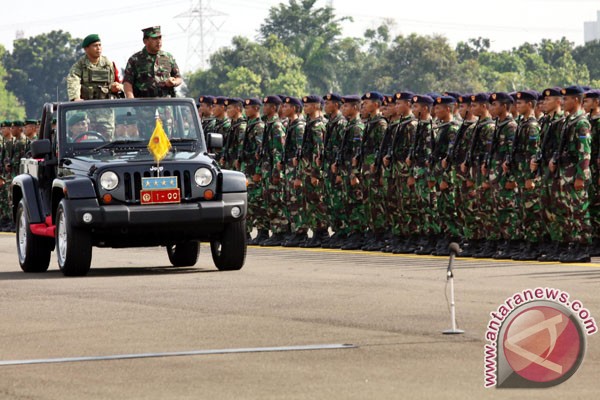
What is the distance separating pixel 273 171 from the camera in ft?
77.6

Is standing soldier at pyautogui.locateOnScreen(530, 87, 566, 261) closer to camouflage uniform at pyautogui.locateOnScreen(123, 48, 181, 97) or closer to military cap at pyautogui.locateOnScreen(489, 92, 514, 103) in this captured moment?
military cap at pyautogui.locateOnScreen(489, 92, 514, 103)

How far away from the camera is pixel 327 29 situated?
141750mm

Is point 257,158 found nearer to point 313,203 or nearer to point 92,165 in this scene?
point 313,203

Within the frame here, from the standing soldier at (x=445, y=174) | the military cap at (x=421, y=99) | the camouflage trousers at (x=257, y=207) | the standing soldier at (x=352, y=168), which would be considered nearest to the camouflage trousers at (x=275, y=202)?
the camouflage trousers at (x=257, y=207)

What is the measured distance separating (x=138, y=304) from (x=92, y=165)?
3344 millimetres

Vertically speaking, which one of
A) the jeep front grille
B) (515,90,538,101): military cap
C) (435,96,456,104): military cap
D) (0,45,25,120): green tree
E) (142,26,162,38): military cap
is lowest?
(0,45,25,120): green tree

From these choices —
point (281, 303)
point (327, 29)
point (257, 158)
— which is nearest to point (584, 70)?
point (327, 29)

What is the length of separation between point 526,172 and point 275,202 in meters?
5.52

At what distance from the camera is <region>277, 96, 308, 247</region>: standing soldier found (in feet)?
75.1

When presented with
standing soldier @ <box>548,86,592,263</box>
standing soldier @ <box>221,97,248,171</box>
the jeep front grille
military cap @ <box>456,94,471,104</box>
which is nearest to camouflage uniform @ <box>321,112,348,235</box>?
standing soldier @ <box>221,97,248,171</box>

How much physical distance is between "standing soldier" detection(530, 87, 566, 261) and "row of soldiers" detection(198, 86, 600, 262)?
0.05ft

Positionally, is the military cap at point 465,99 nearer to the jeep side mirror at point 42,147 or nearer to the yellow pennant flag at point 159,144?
the yellow pennant flag at point 159,144

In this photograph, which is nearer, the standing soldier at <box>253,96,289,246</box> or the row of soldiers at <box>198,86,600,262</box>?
the row of soldiers at <box>198,86,600,262</box>

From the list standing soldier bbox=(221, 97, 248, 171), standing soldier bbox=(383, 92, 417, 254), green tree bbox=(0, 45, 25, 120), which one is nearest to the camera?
standing soldier bbox=(383, 92, 417, 254)
